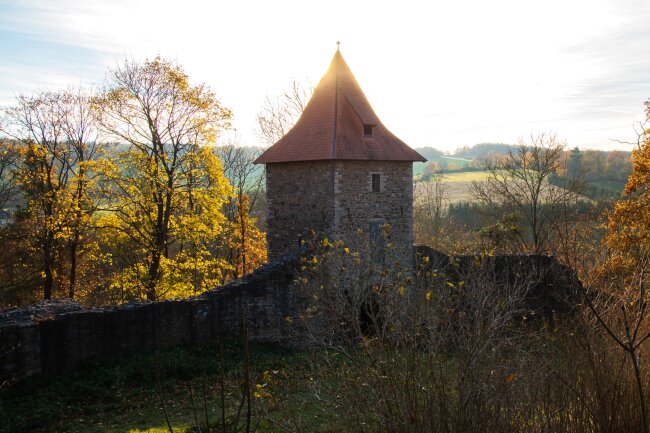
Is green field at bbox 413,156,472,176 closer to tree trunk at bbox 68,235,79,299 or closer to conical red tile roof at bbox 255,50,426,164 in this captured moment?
tree trunk at bbox 68,235,79,299

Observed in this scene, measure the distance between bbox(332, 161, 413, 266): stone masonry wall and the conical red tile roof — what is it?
0.40 metres

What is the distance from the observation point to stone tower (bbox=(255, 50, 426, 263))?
17.3 m

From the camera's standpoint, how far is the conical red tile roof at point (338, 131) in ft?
57.4

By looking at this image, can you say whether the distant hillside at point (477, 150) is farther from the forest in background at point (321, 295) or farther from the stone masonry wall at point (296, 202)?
the stone masonry wall at point (296, 202)

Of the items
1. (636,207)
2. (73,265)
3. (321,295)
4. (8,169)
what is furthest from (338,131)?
(8,169)

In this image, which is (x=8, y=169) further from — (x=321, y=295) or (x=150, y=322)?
(x=321, y=295)

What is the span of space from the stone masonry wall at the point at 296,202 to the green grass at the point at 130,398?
5.84 m

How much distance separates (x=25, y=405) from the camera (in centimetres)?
972

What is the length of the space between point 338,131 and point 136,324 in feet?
29.9

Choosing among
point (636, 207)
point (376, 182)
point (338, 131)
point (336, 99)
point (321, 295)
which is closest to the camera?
point (321, 295)

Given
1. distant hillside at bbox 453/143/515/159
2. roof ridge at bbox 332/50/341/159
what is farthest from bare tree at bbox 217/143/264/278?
distant hillside at bbox 453/143/515/159

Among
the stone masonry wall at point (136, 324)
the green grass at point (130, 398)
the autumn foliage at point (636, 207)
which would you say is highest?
the autumn foliage at point (636, 207)

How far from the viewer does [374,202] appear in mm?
17938

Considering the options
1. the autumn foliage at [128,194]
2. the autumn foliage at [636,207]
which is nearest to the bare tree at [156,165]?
the autumn foliage at [128,194]
